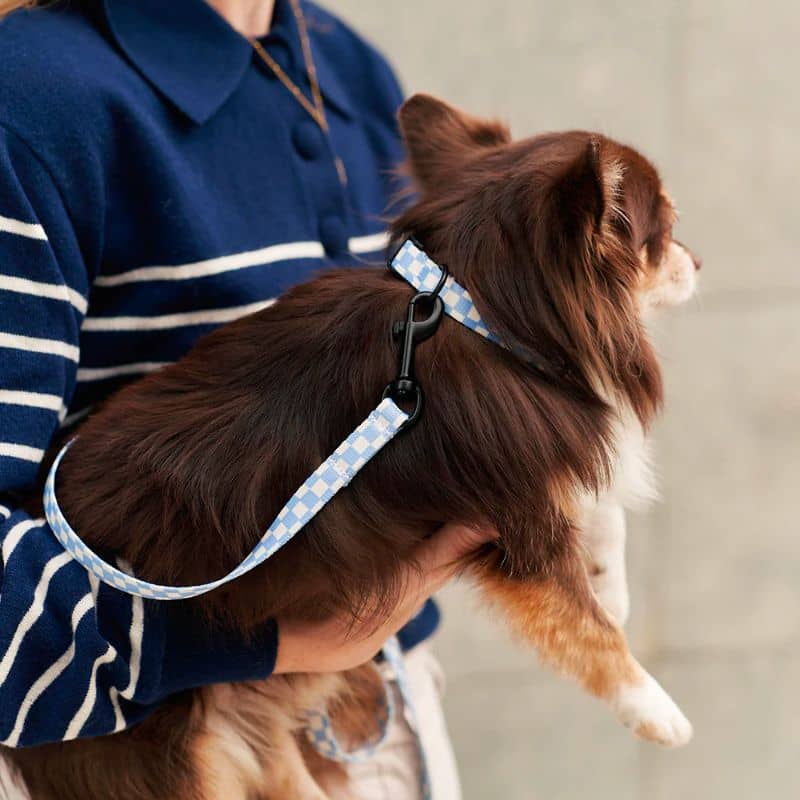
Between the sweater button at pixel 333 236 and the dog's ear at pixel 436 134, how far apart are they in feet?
0.44

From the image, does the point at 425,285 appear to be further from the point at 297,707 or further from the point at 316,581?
the point at 297,707

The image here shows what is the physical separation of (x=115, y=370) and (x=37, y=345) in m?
0.20

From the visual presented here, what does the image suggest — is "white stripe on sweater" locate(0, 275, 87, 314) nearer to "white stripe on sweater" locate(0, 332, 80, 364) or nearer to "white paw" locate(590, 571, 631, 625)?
"white stripe on sweater" locate(0, 332, 80, 364)

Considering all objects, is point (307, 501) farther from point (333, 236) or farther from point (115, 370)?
point (333, 236)

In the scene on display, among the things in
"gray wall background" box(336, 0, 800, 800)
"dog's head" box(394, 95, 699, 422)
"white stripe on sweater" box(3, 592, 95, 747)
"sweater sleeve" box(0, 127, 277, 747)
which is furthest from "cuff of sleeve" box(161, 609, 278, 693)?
"gray wall background" box(336, 0, 800, 800)

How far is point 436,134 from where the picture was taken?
4.64 feet

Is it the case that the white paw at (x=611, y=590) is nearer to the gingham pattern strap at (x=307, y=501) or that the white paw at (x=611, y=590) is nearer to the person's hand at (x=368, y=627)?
the person's hand at (x=368, y=627)

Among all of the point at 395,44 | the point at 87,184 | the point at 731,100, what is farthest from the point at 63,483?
the point at 731,100

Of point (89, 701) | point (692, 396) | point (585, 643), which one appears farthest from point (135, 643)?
point (692, 396)

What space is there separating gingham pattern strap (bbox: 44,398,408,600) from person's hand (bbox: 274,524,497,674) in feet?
0.53

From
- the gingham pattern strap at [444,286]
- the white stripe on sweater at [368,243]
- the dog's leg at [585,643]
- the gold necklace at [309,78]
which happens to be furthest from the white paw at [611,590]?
the gold necklace at [309,78]

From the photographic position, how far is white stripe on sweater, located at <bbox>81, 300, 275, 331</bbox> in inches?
48.3

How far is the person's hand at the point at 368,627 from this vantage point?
1176 mm

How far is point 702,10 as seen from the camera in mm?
2332
